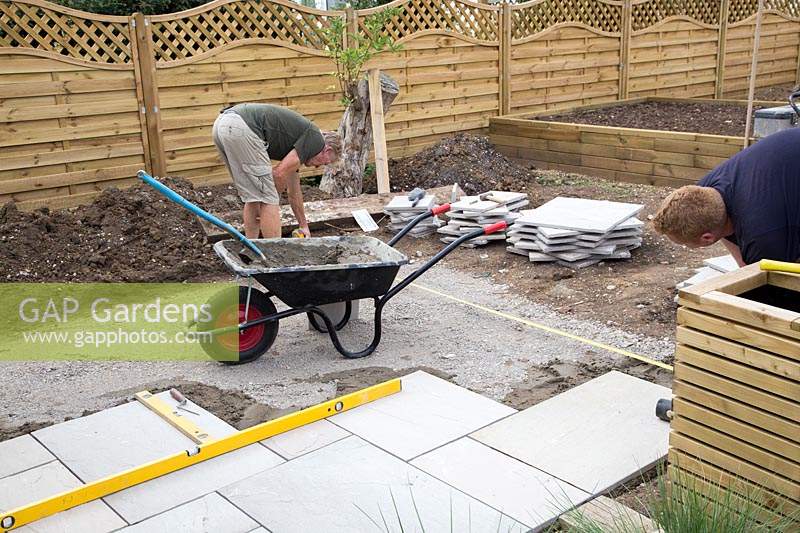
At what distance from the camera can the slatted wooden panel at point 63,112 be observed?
693 cm

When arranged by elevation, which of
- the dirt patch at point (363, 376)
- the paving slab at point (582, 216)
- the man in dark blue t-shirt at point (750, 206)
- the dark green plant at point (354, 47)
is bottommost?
the dirt patch at point (363, 376)

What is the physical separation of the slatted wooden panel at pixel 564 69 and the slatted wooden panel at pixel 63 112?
17.2 ft

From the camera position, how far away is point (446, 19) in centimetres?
1004

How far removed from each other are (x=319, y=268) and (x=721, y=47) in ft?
38.7

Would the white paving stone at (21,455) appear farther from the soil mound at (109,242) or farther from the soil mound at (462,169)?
the soil mound at (462,169)

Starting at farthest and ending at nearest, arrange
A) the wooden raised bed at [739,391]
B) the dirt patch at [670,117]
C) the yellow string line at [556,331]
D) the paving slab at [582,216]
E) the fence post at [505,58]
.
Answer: the dirt patch at [670,117], the fence post at [505,58], the paving slab at [582,216], the yellow string line at [556,331], the wooden raised bed at [739,391]

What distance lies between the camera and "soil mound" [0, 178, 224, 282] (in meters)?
6.18

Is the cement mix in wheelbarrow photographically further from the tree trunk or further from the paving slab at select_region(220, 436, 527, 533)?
the tree trunk

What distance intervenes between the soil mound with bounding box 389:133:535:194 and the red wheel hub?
4.29 m

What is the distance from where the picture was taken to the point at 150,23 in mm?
7637

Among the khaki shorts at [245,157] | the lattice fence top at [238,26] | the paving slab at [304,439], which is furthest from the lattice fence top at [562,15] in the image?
the paving slab at [304,439]

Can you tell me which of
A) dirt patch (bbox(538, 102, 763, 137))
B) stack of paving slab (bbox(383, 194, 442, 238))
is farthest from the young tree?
dirt patch (bbox(538, 102, 763, 137))

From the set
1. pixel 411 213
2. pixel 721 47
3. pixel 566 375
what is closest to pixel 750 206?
pixel 566 375

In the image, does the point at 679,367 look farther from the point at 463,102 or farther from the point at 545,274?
the point at 463,102
